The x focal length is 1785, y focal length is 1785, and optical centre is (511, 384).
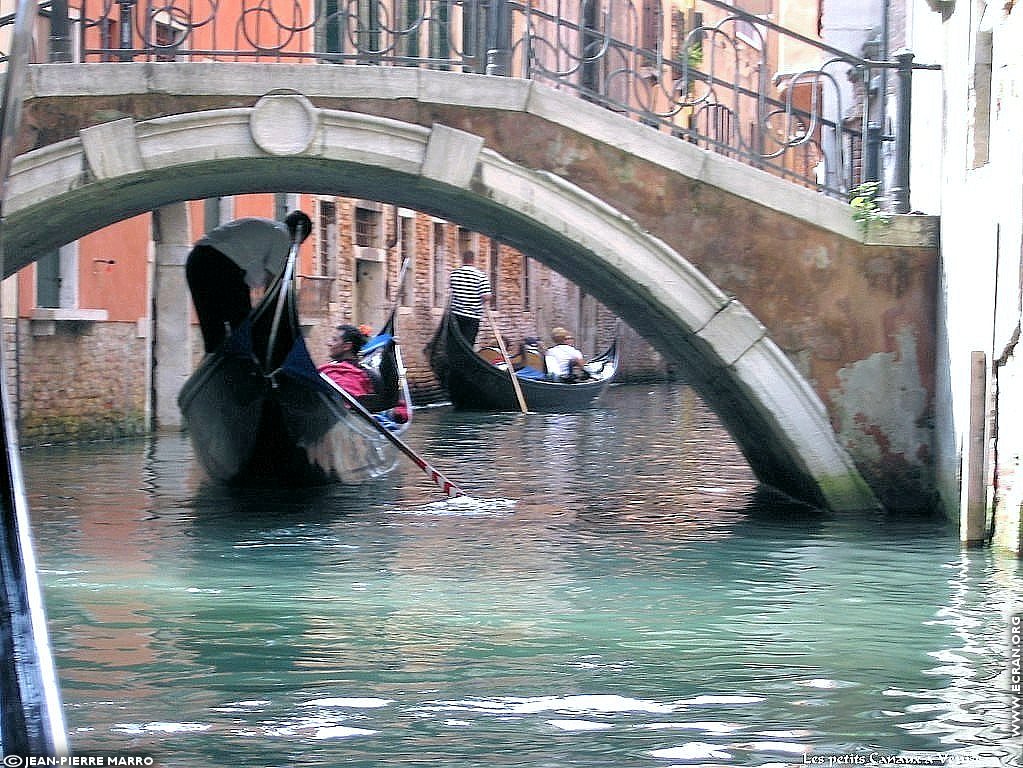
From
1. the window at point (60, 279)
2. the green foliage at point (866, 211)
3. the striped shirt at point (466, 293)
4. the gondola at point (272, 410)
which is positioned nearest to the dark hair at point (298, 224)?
the gondola at point (272, 410)

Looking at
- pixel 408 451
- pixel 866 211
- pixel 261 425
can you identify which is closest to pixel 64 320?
pixel 261 425

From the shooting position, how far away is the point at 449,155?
6934 mm

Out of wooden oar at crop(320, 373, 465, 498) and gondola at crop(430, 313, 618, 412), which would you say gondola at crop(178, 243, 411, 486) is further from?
gondola at crop(430, 313, 618, 412)

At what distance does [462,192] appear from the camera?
23.0ft

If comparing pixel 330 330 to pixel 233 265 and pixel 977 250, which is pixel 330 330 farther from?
pixel 977 250

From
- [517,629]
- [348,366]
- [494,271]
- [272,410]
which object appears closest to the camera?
[517,629]

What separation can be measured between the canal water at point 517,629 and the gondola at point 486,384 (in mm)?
8001

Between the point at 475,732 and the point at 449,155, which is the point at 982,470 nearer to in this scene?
the point at 449,155

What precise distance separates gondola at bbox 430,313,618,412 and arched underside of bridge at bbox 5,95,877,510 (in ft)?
30.7

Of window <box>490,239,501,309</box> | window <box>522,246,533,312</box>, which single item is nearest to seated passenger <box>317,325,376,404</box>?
window <box>490,239,501,309</box>

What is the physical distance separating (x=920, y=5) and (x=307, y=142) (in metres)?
2.65

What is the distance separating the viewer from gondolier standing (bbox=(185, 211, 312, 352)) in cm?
889

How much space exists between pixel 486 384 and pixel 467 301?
1.19 m

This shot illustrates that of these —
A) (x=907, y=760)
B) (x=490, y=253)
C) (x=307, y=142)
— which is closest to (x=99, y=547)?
(x=307, y=142)
